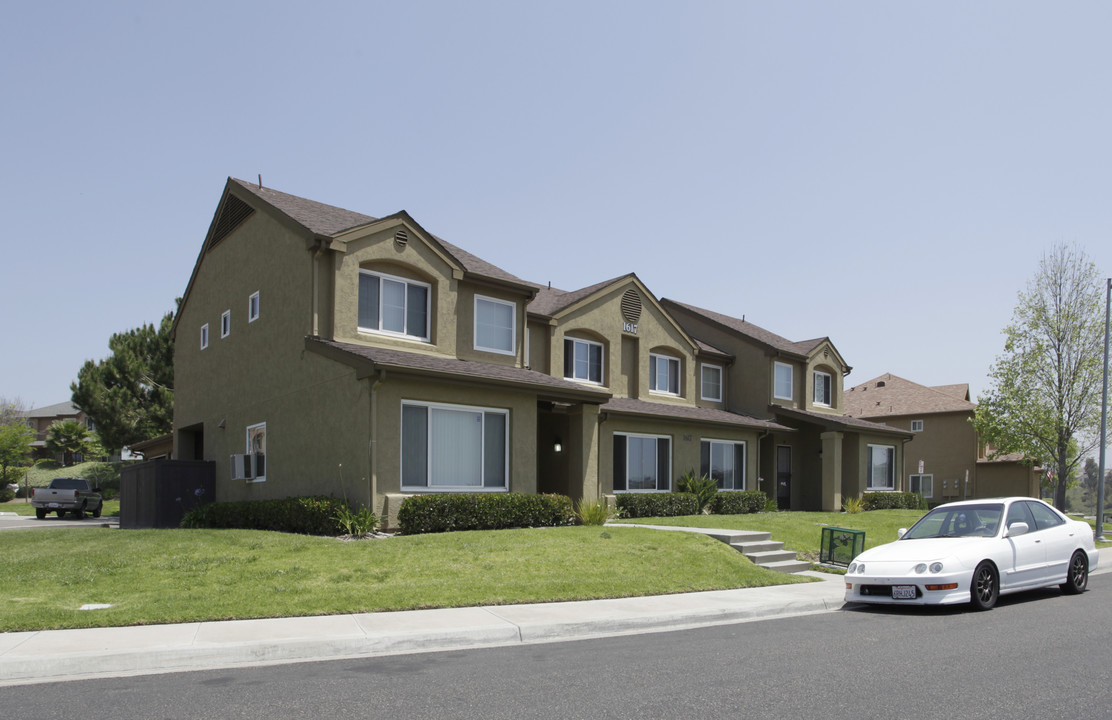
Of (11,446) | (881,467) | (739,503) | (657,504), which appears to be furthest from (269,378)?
(11,446)

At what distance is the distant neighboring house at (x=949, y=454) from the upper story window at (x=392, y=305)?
33.8 m

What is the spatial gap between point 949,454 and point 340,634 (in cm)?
4433

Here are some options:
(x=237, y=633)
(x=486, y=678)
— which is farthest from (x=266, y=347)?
(x=486, y=678)

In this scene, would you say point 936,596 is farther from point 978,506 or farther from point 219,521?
→ point 219,521

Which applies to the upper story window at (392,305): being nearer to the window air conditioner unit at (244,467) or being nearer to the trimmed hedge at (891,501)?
the window air conditioner unit at (244,467)

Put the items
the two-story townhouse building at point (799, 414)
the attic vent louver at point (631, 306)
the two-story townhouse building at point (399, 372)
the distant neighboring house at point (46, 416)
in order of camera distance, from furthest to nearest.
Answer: the distant neighboring house at point (46, 416) < the two-story townhouse building at point (799, 414) < the attic vent louver at point (631, 306) < the two-story townhouse building at point (399, 372)

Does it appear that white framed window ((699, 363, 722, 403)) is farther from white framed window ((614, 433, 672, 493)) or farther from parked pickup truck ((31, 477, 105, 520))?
parked pickup truck ((31, 477, 105, 520))

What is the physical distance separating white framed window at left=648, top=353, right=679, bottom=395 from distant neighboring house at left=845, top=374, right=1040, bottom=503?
21781 millimetres

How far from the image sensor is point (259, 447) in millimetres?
21719

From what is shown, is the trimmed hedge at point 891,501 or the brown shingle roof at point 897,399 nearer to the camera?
the trimmed hedge at point 891,501

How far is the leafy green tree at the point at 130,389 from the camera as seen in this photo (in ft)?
141

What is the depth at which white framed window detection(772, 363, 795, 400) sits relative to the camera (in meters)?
31.8

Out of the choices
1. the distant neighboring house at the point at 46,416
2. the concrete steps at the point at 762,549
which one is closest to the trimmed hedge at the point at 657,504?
the concrete steps at the point at 762,549

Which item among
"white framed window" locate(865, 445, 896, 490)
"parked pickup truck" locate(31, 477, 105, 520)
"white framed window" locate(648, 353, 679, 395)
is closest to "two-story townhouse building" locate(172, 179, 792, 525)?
"white framed window" locate(648, 353, 679, 395)
